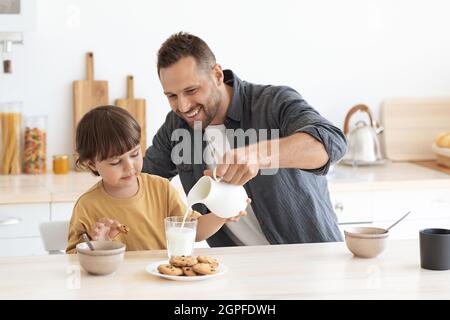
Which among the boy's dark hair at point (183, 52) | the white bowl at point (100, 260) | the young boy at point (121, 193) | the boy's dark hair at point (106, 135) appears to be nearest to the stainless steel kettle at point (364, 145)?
the boy's dark hair at point (183, 52)

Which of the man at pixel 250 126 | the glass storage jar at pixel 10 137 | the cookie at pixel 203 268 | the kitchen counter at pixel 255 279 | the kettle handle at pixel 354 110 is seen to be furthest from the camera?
the kettle handle at pixel 354 110

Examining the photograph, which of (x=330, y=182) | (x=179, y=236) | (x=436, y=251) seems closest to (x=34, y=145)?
(x=330, y=182)

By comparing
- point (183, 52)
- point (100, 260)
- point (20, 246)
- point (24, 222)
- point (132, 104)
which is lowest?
point (20, 246)

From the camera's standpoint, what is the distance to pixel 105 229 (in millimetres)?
2199

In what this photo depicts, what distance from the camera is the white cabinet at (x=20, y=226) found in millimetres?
3260

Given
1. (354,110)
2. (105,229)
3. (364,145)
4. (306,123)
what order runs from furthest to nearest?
(354,110) < (364,145) < (306,123) < (105,229)

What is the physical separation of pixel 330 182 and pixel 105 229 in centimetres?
158

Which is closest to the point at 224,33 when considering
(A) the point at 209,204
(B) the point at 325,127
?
(B) the point at 325,127

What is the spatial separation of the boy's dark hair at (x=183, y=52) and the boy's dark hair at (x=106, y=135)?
0.88ft

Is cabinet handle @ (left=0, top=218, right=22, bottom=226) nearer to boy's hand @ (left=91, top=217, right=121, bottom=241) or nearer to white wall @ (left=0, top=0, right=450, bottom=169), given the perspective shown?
white wall @ (left=0, top=0, right=450, bottom=169)

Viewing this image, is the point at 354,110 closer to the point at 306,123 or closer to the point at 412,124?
the point at 412,124

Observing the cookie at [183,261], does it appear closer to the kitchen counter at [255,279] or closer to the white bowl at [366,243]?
Result: the kitchen counter at [255,279]

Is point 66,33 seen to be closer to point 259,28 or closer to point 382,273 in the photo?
point 259,28

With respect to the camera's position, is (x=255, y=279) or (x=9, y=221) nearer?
(x=255, y=279)
